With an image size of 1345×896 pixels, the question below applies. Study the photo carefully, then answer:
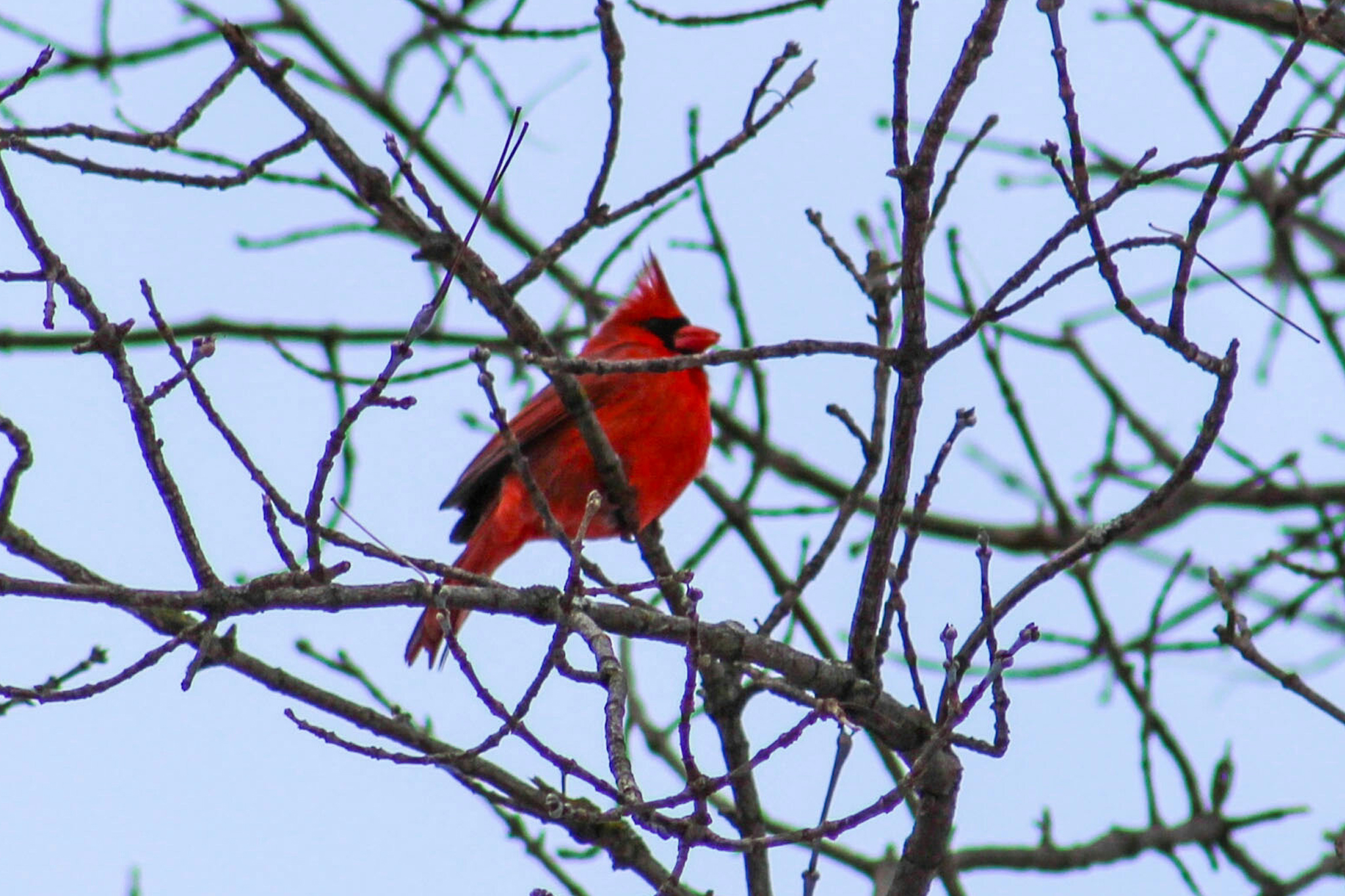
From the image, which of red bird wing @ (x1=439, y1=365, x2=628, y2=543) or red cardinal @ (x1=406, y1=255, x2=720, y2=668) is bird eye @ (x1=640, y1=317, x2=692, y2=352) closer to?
red cardinal @ (x1=406, y1=255, x2=720, y2=668)

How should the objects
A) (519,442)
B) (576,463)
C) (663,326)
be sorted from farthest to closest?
(663,326), (519,442), (576,463)

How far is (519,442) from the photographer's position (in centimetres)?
515

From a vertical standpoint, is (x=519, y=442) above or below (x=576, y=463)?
above

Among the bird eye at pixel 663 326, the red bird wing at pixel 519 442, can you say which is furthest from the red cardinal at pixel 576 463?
the bird eye at pixel 663 326

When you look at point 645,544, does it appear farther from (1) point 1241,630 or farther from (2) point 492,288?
(1) point 1241,630

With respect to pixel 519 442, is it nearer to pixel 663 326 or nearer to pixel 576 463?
pixel 576 463

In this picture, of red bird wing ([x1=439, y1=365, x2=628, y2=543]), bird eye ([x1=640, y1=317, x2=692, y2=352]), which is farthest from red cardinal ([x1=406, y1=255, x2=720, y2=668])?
bird eye ([x1=640, y1=317, x2=692, y2=352])

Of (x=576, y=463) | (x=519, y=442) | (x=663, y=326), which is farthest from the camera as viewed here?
(x=663, y=326)

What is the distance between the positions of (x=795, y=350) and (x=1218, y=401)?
65 cm

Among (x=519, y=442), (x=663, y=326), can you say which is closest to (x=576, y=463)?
(x=519, y=442)

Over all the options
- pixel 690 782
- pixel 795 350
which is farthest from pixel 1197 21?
pixel 690 782

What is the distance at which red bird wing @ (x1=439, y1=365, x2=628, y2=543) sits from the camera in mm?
5102

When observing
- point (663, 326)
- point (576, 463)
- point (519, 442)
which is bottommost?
point (576, 463)

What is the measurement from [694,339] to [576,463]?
0.74m
